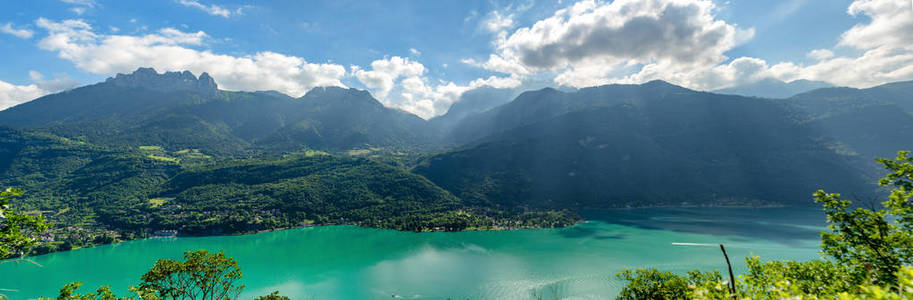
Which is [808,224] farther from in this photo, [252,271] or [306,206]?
[306,206]

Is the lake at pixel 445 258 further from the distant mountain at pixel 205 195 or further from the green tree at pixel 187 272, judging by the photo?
the green tree at pixel 187 272

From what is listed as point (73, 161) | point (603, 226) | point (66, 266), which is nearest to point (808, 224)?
point (603, 226)

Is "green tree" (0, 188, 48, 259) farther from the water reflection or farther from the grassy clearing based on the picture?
the grassy clearing

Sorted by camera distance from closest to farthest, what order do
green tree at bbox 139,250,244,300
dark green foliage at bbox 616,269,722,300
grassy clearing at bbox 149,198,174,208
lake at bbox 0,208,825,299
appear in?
green tree at bbox 139,250,244,300 < dark green foliage at bbox 616,269,722,300 < lake at bbox 0,208,825,299 < grassy clearing at bbox 149,198,174,208

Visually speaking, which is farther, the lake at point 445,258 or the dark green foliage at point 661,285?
the lake at point 445,258

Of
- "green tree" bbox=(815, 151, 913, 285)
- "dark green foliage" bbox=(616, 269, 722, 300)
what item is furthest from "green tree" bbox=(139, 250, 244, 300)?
"green tree" bbox=(815, 151, 913, 285)

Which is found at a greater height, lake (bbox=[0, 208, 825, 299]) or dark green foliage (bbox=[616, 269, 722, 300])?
dark green foliage (bbox=[616, 269, 722, 300])

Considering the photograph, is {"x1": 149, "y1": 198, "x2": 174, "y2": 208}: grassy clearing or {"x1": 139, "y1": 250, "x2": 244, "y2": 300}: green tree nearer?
{"x1": 139, "y1": 250, "x2": 244, "y2": 300}: green tree

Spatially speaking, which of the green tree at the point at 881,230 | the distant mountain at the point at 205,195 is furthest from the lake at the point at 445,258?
the green tree at the point at 881,230
